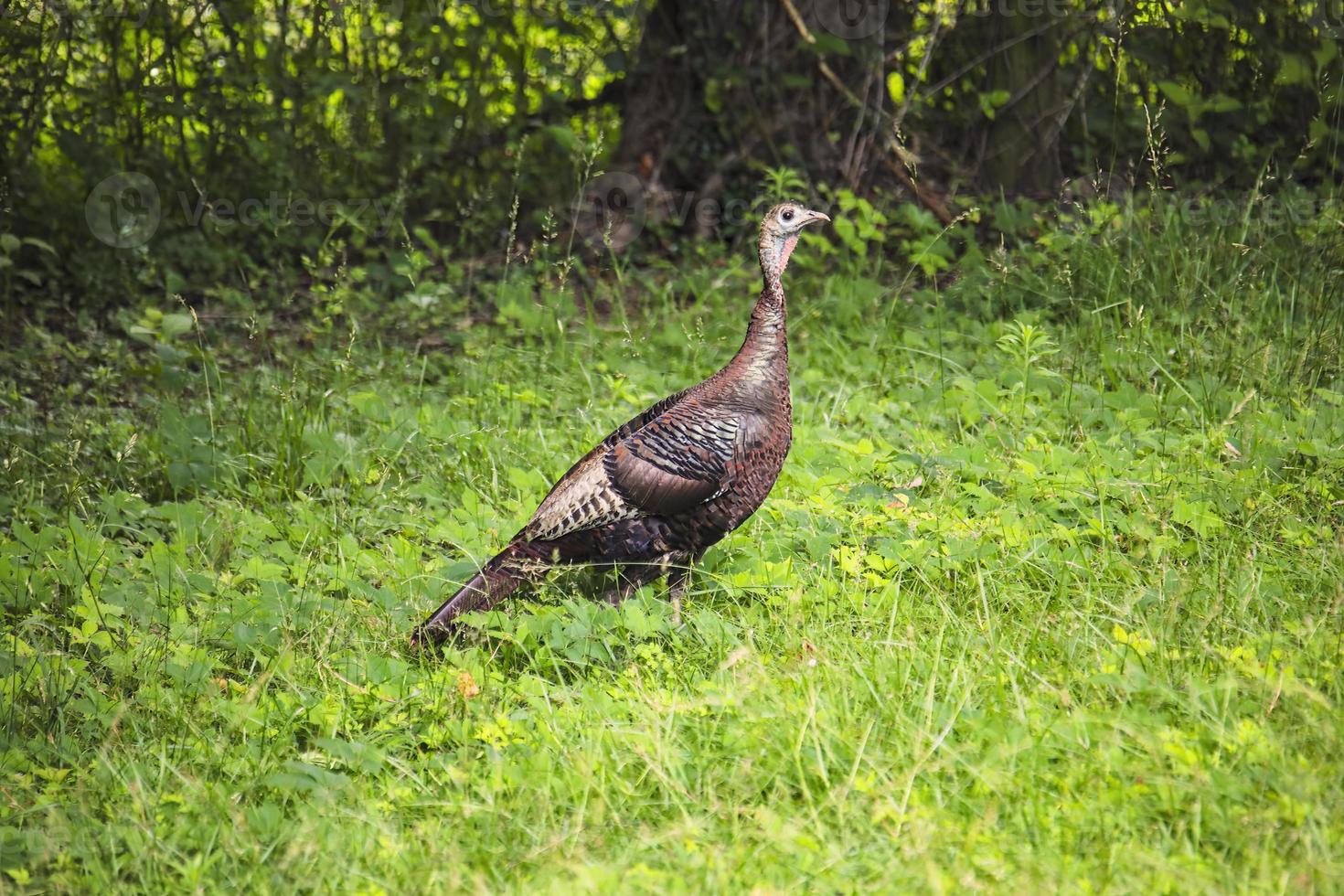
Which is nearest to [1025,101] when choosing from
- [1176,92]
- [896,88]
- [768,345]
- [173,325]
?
[896,88]

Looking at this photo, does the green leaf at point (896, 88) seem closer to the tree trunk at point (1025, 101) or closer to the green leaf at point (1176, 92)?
the tree trunk at point (1025, 101)

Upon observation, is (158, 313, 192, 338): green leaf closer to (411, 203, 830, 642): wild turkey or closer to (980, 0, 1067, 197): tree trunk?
(411, 203, 830, 642): wild turkey

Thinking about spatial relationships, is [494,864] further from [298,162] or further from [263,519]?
[298,162]

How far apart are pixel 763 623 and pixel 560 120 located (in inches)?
219

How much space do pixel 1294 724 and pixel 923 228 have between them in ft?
15.3

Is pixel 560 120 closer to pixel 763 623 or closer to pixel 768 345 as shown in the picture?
pixel 768 345

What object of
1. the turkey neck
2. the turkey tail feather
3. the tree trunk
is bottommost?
the turkey tail feather

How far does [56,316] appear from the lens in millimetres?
7262

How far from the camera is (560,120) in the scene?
8305mm

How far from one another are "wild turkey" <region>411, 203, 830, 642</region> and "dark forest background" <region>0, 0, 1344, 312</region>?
3108 mm

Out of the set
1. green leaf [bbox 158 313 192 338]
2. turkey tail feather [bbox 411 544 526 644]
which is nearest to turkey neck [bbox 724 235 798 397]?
turkey tail feather [bbox 411 544 526 644]

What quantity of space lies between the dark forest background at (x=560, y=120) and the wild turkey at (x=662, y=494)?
3108 millimetres

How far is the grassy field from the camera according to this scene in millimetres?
2641

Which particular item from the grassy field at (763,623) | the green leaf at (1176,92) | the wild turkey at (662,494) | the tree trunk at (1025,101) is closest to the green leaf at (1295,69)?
the green leaf at (1176,92)
